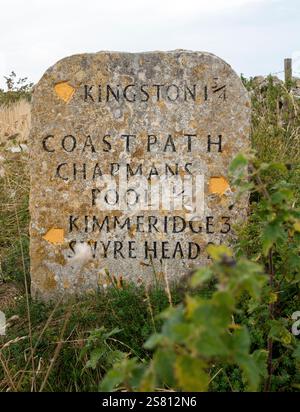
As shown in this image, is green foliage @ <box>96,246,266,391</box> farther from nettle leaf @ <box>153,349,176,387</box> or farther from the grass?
the grass

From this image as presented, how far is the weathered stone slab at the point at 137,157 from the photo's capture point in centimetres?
449

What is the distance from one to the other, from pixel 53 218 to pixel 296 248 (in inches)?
Result: 89.2

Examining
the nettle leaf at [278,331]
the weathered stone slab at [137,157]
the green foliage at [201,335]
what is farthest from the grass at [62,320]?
the green foliage at [201,335]

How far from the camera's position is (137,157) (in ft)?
14.7

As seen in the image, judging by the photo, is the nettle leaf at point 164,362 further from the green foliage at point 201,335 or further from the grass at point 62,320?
the grass at point 62,320

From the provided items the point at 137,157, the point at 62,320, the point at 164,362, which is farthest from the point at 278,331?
the point at 137,157

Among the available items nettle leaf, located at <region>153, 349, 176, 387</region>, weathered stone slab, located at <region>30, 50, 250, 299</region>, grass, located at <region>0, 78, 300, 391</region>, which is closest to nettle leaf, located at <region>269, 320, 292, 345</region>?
grass, located at <region>0, 78, 300, 391</region>

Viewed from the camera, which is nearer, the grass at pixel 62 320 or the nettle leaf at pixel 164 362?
the nettle leaf at pixel 164 362

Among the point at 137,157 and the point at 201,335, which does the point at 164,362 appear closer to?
the point at 201,335

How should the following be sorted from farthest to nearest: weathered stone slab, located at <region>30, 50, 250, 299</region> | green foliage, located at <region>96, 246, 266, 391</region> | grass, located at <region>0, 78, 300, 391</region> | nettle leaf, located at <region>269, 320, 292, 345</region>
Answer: weathered stone slab, located at <region>30, 50, 250, 299</region>, grass, located at <region>0, 78, 300, 391</region>, nettle leaf, located at <region>269, 320, 292, 345</region>, green foliage, located at <region>96, 246, 266, 391</region>

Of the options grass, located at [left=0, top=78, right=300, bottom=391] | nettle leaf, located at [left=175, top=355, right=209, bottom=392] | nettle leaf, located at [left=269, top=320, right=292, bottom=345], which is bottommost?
grass, located at [left=0, top=78, right=300, bottom=391]

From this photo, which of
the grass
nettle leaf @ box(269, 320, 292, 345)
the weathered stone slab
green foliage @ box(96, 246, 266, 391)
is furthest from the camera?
the weathered stone slab

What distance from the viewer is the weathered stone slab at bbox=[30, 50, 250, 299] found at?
14.7ft

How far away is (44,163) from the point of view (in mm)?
4566
